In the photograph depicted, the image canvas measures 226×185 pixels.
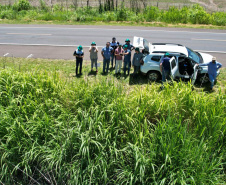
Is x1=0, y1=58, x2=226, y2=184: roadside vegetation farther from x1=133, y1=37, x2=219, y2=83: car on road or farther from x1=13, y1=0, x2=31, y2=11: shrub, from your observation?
x1=13, y1=0, x2=31, y2=11: shrub

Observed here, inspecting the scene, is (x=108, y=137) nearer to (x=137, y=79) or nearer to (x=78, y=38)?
(x=137, y=79)

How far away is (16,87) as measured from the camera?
24.4ft

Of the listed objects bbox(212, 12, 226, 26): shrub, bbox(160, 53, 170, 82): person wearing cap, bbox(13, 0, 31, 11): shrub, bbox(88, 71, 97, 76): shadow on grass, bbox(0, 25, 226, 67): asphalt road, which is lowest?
bbox(88, 71, 97, 76): shadow on grass

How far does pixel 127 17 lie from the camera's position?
23672 millimetres

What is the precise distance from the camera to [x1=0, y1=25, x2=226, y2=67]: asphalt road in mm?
15266

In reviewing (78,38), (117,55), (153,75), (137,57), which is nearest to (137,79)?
(153,75)

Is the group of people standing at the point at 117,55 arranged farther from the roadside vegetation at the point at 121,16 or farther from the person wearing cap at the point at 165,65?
the roadside vegetation at the point at 121,16


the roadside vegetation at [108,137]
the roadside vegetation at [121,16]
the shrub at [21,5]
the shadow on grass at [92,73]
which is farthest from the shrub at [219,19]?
the shrub at [21,5]

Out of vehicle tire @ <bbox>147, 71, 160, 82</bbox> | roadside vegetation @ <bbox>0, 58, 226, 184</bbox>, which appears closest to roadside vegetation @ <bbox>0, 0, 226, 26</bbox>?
vehicle tire @ <bbox>147, 71, 160, 82</bbox>

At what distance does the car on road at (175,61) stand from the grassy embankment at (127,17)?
12.3m

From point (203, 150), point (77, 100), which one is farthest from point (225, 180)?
point (77, 100)

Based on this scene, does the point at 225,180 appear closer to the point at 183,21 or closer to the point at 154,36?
the point at 154,36

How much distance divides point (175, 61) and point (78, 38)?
981 cm

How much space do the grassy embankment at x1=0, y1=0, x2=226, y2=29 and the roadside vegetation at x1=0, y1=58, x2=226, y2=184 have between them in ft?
55.0
